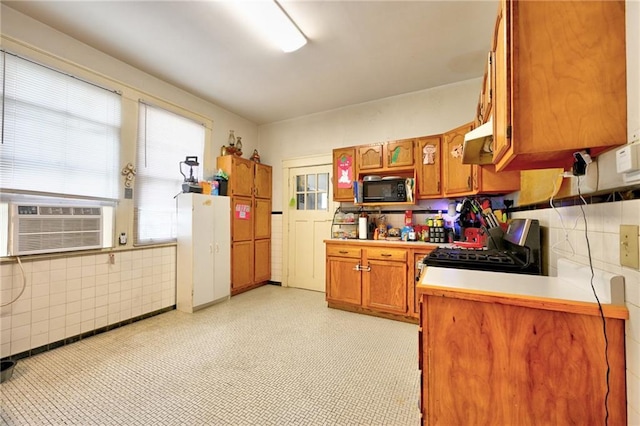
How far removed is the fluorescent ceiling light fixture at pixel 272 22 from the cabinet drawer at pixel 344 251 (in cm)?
229

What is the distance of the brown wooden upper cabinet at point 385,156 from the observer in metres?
3.28

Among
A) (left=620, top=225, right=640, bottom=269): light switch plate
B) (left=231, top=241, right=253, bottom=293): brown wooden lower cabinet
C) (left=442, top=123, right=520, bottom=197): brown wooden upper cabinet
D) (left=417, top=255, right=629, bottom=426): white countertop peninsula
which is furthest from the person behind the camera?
(left=231, top=241, right=253, bottom=293): brown wooden lower cabinet

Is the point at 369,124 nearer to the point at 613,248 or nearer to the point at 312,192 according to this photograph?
the point at 312,192

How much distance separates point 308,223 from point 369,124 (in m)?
1.86

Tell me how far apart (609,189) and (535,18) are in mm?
648

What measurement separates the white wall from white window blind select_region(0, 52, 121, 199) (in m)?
2.35

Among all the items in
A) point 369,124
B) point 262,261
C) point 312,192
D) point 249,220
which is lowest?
point 262,261

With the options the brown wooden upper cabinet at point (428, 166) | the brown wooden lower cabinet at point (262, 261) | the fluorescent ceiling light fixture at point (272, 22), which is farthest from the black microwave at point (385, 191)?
the brown wooden lower cabinet at point (262, 261)

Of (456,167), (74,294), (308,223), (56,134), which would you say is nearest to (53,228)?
(74,294)

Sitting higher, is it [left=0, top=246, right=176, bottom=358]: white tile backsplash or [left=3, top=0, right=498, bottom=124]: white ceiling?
[left=3, top=0, right=498, bottom=124]: white ceiling

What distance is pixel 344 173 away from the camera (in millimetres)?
3719

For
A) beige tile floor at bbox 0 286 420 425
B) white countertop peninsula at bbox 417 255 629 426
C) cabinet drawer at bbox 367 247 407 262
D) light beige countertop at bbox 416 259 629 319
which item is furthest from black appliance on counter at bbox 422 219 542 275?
cabinet drawer at bbox 367 247 407 262

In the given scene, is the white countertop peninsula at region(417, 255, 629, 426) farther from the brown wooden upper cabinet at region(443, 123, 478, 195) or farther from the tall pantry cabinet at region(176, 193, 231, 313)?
the tall pantry cabinet at region(176, 193, 231, 313)

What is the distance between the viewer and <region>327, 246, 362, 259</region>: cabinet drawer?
3.24 m
